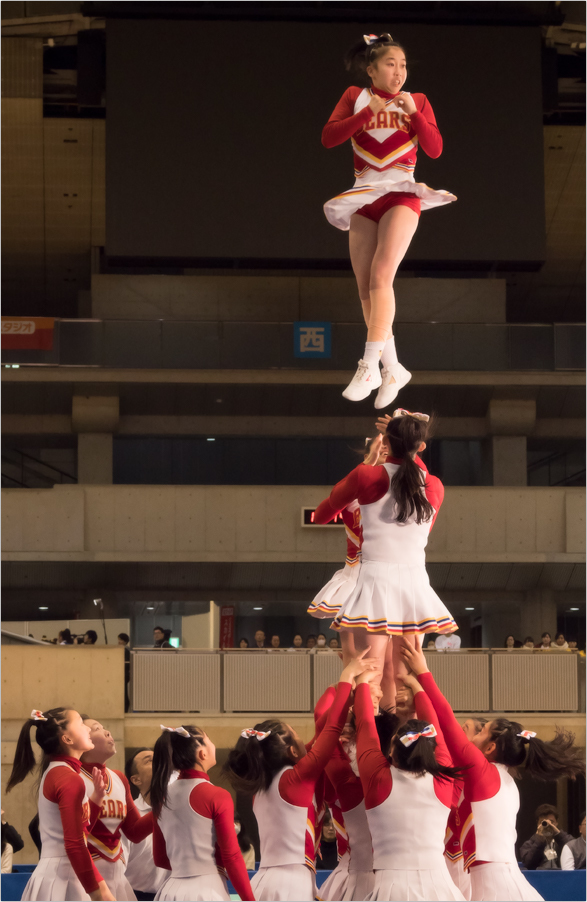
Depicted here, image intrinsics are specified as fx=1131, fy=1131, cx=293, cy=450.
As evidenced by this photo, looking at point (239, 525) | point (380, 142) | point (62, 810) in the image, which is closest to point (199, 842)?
point (62, 810)

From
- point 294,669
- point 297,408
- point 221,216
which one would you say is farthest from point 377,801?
point 297,408

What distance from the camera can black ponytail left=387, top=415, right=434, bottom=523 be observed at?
19.8 feet

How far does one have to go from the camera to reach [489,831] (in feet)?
19.0

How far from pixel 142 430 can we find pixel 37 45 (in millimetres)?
8838

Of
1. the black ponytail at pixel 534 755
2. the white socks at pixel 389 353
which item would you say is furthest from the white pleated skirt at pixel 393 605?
the white socks at pixel 389 353

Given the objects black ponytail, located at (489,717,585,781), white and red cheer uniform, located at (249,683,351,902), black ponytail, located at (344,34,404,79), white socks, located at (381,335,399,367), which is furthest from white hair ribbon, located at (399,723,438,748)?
black ponytail, located at (344,34,404,79)

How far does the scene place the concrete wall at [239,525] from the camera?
23.8 m

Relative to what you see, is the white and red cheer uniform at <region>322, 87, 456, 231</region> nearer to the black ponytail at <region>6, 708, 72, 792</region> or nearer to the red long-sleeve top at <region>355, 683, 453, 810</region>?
the red long-sleeve top at <region>355, 683, 453, 810</region>

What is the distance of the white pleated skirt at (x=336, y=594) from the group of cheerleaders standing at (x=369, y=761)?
0.02 meters

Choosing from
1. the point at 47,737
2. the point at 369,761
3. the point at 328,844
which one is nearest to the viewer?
the point at 369,761

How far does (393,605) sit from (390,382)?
1457 mm

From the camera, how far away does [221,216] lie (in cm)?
2198

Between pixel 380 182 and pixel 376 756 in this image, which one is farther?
pixel 380 182

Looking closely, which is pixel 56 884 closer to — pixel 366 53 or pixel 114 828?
pixel 114 828
